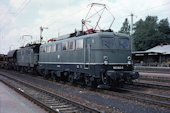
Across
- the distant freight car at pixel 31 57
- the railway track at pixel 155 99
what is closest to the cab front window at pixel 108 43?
the railway track at pixel 155 99

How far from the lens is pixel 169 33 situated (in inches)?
2763

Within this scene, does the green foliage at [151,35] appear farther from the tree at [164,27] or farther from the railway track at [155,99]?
the railway track at [155,99]

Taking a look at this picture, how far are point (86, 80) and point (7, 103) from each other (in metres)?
5.65

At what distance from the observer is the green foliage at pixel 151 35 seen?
66875 mm

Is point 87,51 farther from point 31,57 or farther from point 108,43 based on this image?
point 31,57

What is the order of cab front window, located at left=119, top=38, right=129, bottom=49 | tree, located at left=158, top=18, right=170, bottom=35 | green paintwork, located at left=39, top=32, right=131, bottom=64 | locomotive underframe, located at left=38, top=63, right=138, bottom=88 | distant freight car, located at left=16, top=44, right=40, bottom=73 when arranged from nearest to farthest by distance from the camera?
locomotive underframe, located at left=38, top=63, right=138, bottom=88, green paintwork, located at left=39, top=32, right=131, bottom=64, cab front window, located at left=119, top=38, right=129, bottom=49, distant freight car, located at left=16, top=44, right=40, bottom=73, tree, located at left=158, top=18, right=170, bottom=35

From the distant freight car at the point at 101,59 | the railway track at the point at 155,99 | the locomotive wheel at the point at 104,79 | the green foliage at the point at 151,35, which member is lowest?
the railway track at the point at 155,99

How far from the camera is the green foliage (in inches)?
2633

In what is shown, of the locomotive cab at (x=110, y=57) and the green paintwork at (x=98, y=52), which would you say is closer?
the locomotive cab at (x=110, y=57)

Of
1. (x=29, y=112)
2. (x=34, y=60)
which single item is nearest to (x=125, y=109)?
(x=29, y=112)

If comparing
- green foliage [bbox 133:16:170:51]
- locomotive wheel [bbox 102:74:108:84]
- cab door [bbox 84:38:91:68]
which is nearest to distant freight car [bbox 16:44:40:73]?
cab door [bbox 84:38:91:68]

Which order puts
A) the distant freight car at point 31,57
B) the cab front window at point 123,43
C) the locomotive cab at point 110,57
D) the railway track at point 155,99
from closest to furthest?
the railway track at point 155,99
the locomotive cab at point 110,57
the cab front window at point 123,43
the distant freight car at point 31,57

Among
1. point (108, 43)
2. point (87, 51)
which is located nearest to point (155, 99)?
point (108, 43)

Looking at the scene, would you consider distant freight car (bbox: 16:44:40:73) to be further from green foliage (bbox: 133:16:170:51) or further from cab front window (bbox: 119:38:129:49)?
green foliage (bbox: 133:16:170:51)
